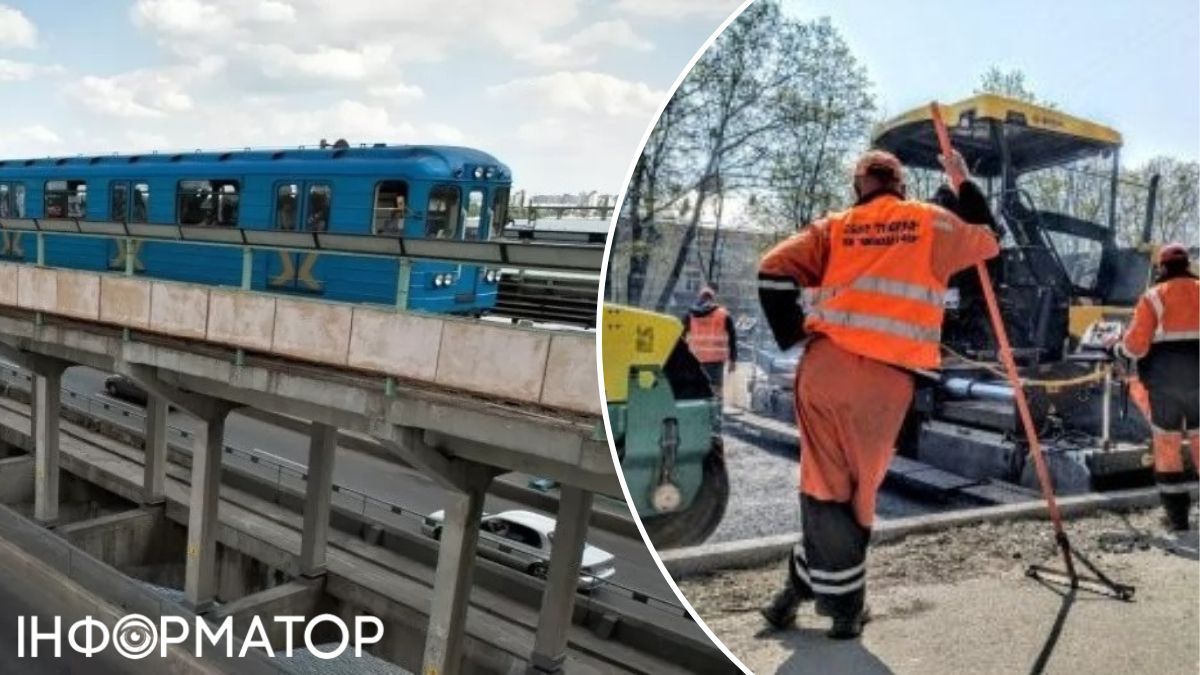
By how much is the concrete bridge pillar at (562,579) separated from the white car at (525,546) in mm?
3266

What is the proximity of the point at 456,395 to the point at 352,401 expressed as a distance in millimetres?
1326

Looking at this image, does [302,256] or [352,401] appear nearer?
[352,401]

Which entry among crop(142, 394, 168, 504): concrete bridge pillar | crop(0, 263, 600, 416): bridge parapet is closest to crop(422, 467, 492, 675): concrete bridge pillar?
crop(0, 263, 600, 416): bridge parapet

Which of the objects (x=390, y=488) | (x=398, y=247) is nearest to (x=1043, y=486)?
(x=398, y=247)

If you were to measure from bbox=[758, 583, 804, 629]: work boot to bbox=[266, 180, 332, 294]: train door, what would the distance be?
1005 cm

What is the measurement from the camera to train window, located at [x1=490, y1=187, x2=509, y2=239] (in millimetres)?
→ 12352

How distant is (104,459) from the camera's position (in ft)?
63.3

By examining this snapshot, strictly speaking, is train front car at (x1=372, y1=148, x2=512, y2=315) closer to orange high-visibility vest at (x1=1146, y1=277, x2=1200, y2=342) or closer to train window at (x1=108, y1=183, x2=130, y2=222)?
train window at (x1=108, y1=183, x2=130, y2=222)

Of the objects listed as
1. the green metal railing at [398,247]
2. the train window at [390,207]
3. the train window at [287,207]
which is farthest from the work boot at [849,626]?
the train window at [287,207]

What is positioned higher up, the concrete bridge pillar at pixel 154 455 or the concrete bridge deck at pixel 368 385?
the concrete bridge deck at pixel 368 385

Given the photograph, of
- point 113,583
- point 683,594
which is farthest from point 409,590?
point 683,594

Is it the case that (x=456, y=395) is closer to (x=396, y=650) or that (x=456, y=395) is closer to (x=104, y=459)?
(x=396, y=650)

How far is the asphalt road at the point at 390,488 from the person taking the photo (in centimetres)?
1320
